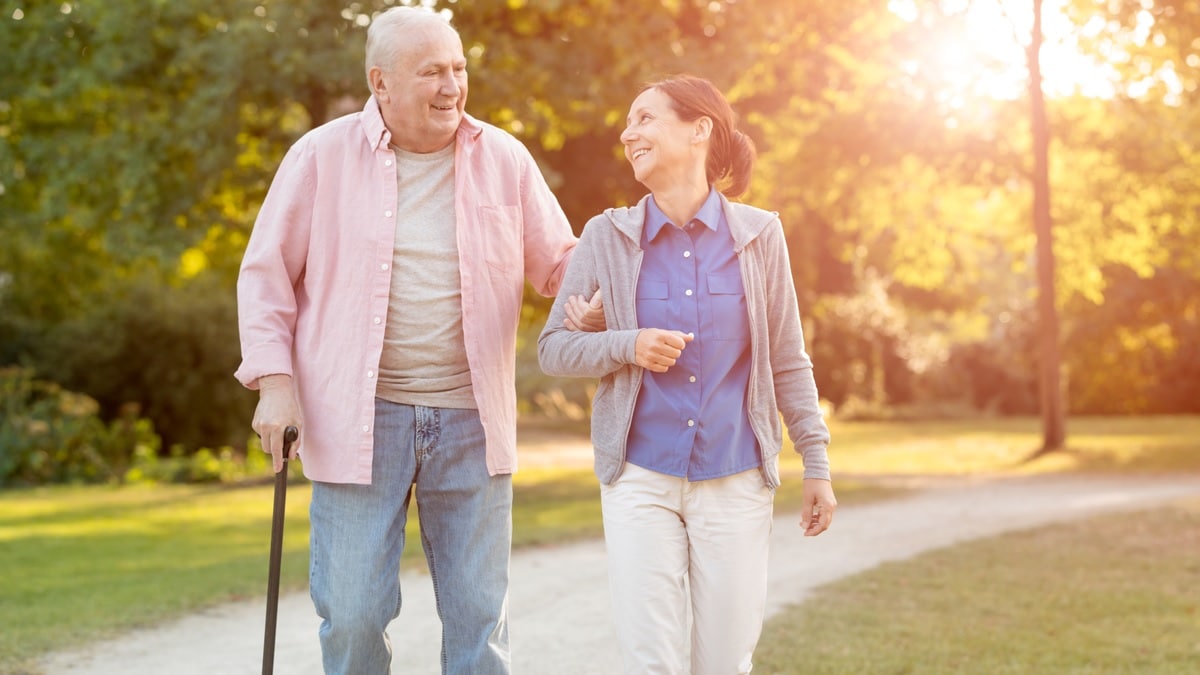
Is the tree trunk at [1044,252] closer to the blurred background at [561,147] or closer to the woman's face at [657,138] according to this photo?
the blurred background at [561,147]

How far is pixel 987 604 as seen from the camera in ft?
24.8

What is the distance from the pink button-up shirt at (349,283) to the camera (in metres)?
3.60

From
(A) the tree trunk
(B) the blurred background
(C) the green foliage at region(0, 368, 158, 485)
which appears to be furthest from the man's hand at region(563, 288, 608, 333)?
(A) the tree trunk

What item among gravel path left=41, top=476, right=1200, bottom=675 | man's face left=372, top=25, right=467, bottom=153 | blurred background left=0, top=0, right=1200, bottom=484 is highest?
blurred background left=0, top=0, right=1200, bottom=484

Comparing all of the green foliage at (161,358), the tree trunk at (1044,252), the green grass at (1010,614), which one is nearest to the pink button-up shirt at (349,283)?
the green grass at (1010,614)

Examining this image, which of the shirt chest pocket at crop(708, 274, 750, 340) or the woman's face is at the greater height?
the woman's face

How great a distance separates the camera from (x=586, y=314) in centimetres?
342

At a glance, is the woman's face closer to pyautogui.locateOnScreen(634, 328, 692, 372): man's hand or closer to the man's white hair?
pyautogui.locateOnScreen(634, 328, 692, 372): man's hand

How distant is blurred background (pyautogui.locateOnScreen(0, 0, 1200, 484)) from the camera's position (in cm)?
1394

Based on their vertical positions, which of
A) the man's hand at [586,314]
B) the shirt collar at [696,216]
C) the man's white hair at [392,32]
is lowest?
the man's hand at [586,314]

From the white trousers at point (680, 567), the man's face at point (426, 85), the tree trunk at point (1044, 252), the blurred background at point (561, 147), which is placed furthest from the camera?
the tree trunk at point (1044, 252)

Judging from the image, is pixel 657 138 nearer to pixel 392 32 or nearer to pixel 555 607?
pixel 392 32

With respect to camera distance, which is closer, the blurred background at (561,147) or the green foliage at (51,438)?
the blurred background at (561,147)

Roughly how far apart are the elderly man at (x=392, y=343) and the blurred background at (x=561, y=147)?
31.2 feet
